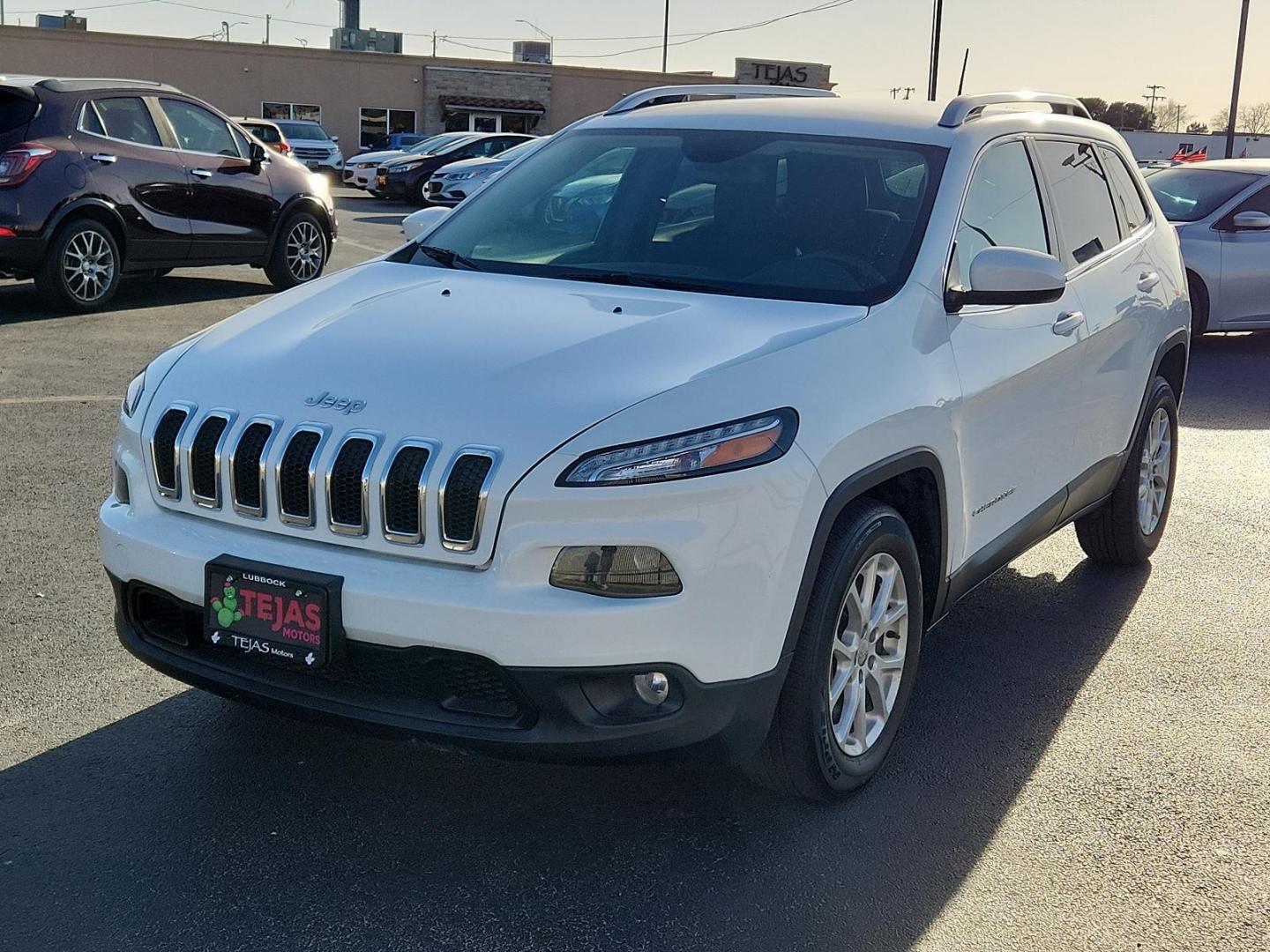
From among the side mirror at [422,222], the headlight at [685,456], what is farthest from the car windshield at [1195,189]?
the headlight at [685,456]

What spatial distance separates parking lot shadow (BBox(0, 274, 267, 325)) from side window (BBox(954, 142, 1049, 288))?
8.32m

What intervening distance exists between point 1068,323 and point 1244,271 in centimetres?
797

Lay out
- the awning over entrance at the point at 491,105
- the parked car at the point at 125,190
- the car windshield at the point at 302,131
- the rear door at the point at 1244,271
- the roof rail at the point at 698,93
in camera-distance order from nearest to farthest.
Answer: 1. the roof rail at the point at 698,93
2. the parked car at the point at 125,190
3. the rear door at the point at 1244,271
4. the car windshield at the point at 302,131
5. the awning over entrance at the point at 491,105

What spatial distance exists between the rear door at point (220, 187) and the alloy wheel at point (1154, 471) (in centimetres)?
854

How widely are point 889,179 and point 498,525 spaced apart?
6.32 feet

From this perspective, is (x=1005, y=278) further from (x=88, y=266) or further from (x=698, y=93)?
(x=88, y=266)

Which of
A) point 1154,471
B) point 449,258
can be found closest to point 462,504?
point 449,258

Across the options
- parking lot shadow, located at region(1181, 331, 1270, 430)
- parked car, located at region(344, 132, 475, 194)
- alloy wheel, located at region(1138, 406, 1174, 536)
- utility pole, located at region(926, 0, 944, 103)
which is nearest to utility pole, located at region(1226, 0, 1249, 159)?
utility pole, located at region(926, 0, 944, 103)

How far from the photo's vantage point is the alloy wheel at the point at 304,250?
13.4m

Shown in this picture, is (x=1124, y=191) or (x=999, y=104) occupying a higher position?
(x=999, y=104)

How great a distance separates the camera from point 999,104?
4.91 meters

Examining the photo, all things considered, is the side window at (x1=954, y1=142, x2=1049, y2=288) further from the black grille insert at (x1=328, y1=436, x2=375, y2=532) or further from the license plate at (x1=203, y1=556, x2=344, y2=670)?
the license plate at (x1=203, y1=556, x2=344, y2=670)

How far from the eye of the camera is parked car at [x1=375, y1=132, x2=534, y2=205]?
27.2 meters

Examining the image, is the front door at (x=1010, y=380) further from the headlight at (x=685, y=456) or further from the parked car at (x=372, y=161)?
the parked car at (x=372, y=161)
